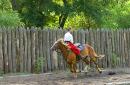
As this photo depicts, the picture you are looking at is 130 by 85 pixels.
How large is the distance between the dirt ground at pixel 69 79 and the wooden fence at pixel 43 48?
3.13 feet

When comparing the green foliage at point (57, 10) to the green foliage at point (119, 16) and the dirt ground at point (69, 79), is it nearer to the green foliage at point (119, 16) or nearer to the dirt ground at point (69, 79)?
the green foliage at point (119, 16)

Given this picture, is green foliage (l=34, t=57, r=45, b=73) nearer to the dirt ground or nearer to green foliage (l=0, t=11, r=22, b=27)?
the dirt ground

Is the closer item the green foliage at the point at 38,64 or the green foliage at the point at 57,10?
the green foliage at the point at 38,64

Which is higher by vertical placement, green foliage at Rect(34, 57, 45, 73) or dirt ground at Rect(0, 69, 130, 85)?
green foliage at Rect(34, 57, 45, 73)

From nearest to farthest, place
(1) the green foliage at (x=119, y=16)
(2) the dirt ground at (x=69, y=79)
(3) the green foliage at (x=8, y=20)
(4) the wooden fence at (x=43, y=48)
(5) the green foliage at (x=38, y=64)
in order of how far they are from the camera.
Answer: (2) the dirt ground at (x=69, y=79) → (4) the wooden fence at (x=43, y=48) → (5) the green foliage at (x=38, y=64) → (3) the green foliage at (x=8, y=20) → (1) the green foliage at (x=119, y=16)

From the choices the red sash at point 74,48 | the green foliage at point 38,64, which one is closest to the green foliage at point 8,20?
the green foliage at point 38,64

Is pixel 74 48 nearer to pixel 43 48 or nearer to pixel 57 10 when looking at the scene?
pixel 43 48

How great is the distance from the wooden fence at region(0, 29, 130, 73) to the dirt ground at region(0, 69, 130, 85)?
95 centimetres

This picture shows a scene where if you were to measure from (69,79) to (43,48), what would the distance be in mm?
4008

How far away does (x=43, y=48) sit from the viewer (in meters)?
22.5

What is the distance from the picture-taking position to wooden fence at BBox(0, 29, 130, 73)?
69.6 ft

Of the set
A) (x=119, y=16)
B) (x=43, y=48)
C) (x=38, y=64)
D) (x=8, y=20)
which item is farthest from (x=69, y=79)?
(x=119, y=16)

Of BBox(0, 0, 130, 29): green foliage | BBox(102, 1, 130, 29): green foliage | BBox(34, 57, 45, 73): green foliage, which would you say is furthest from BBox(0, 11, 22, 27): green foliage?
BBox(102, 1, 130, 29): green foliage

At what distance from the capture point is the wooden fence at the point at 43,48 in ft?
69.6
